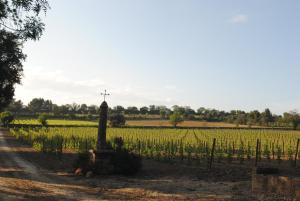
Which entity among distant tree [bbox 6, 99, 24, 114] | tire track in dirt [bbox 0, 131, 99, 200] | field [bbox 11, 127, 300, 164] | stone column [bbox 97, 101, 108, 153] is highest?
distant tree [bbox 6, 99, 24, 114]

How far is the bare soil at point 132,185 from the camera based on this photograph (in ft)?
45.8

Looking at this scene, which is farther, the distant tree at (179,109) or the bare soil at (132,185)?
the distant tree at (179,109)

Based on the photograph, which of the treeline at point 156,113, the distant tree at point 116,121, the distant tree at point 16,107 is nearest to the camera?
the distant tree at point 116,121

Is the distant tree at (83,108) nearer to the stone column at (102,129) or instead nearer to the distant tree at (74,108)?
the distant tree at (74,108)

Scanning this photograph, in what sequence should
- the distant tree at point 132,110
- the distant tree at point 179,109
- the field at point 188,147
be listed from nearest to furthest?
the field at point 188,147 < the distant tree at point 132,110 < the distant tree at point 179,109

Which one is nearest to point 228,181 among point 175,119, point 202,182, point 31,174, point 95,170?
point 202,182

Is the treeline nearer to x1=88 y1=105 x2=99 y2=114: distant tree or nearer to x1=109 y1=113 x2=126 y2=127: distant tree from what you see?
x1=88 y1=105 x2=99 y2=114: distant tree

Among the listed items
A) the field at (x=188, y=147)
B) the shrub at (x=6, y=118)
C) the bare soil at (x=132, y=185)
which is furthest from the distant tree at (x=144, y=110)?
the bare soil at (x=132, y=185)

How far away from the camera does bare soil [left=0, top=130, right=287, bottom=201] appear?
13945 millimetres

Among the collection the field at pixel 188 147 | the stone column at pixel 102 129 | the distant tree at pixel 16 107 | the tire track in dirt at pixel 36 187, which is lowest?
the tire track in dirt at pixel 36 187

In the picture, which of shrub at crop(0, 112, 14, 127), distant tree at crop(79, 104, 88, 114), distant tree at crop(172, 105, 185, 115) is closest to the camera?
shrub at crop(0, 112, 14, 127)

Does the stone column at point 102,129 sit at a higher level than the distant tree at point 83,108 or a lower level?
lower

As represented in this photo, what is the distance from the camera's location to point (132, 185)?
55.2 feet

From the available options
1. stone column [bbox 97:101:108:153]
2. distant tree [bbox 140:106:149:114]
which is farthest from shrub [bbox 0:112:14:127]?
distant tree [bbox 140:106:149:114]
